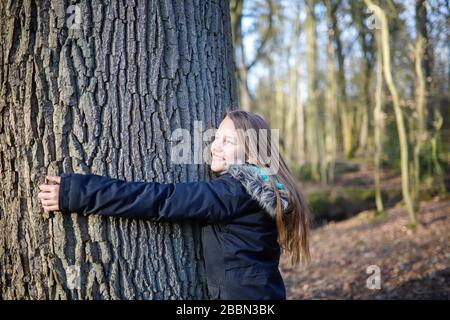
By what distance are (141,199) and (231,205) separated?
49cm

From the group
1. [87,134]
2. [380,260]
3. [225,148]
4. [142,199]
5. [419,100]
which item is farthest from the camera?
[419,100]

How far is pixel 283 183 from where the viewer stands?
8.32ft

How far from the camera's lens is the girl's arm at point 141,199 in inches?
84.9

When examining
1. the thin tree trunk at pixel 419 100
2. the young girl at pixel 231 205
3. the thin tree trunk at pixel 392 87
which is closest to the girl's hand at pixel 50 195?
the young girl at pixel 231 205

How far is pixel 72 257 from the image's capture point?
2287mm

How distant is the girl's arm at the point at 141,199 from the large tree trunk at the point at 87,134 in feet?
0.42

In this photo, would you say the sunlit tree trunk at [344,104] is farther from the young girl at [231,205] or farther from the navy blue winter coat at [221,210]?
the navy blue winter coat at [221,210]

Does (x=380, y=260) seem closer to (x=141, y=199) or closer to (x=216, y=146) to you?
(x=216, y=146)

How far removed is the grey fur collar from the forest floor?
2984 mm

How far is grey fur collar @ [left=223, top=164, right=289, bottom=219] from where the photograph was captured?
235 centimetres

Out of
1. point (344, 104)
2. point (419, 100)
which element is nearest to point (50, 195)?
point (419, 100)

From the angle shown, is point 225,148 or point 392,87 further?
point 392,87

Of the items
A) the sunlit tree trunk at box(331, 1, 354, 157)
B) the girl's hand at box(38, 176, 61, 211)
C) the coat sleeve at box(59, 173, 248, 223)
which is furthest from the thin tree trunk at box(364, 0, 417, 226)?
the sunlit tree trunk at box(331, 1, 354, 157)
